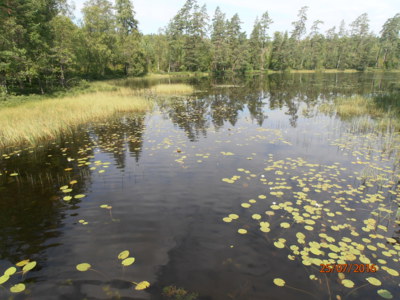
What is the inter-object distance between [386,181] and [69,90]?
32820 millimetres

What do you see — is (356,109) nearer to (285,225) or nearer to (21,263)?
(285,225)

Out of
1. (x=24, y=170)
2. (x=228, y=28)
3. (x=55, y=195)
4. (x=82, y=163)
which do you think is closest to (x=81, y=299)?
(x=55, y=195)

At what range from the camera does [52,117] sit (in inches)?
558

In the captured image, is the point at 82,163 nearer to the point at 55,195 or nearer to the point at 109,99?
the point at 55,195

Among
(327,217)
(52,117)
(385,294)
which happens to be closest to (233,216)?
(327,217)

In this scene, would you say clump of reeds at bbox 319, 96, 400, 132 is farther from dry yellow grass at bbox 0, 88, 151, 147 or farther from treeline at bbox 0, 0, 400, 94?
treeline at bbox 0, 0, 400, 94

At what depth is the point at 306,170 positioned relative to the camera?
7590mm

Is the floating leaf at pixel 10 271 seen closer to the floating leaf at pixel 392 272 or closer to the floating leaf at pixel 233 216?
the floating leaf at pixel 233 216

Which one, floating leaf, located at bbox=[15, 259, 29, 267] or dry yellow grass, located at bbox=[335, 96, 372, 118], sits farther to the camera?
dry yellow grass, located at bbox=[335, 96, 372, 118]

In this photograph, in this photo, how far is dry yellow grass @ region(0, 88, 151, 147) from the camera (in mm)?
11398

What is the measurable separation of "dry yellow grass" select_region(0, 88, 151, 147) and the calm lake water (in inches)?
75.6

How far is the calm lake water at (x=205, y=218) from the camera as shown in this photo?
368 centimetres

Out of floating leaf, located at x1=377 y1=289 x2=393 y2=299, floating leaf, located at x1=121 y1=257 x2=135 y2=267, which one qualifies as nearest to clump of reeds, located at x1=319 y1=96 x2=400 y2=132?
floating leaf, located at x1=377 y1=289 x2=393 y2=299
